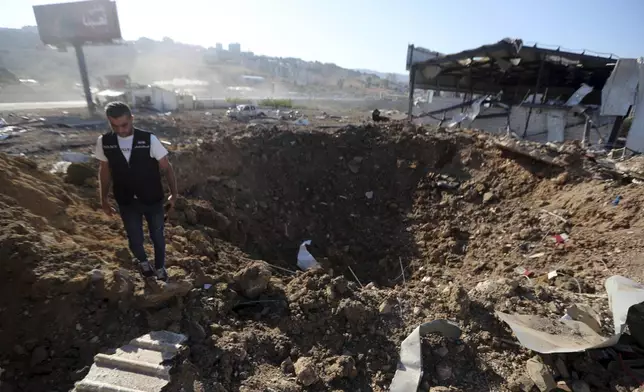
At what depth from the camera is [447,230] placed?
19.8ft

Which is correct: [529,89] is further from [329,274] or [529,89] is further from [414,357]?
[414,357]

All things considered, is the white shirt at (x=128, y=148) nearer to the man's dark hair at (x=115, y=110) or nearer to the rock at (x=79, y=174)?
the man's dark hair at (x=115, y=110)

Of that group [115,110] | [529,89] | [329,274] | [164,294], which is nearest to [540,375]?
[329,274]

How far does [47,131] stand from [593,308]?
18858 millimetres

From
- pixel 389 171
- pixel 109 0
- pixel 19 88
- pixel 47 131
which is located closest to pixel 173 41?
pixel 19 88

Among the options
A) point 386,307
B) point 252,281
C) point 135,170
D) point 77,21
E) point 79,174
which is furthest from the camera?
point 77,21

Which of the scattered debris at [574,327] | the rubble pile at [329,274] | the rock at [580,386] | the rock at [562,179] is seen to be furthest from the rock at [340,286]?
the rock at [562,179]

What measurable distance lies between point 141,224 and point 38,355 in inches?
48.7

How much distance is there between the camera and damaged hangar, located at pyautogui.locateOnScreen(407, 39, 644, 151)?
1099cm

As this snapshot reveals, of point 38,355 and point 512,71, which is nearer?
point 38,355

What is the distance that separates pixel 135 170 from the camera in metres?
2.91

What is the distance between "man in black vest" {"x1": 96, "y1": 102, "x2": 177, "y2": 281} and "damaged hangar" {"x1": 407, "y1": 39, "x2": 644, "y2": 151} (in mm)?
12273

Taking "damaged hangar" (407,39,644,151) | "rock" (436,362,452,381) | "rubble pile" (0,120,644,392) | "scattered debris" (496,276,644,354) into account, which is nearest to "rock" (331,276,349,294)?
"rubble pile" (0,120,644,392)

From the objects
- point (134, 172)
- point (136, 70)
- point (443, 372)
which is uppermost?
point (136, 70)
